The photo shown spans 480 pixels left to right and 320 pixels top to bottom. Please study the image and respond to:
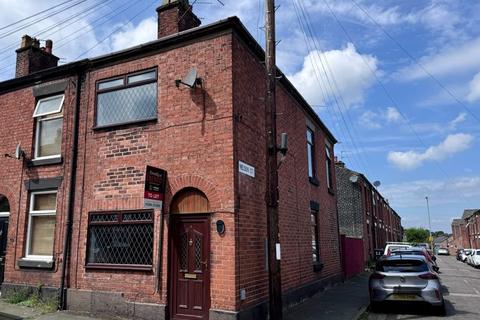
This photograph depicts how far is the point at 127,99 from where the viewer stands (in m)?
10.4

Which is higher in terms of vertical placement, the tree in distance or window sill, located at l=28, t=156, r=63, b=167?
window sill, located at l=28, t=156, r=63, b=167

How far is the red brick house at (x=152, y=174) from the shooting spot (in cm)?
866

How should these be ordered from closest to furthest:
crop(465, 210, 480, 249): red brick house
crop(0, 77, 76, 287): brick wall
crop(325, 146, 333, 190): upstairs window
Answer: crop(0, 77, 76, 287): brick wall
crop(325, 146, 333, 190): upstairs window
crop(465, 210, 480, 249): red brick house

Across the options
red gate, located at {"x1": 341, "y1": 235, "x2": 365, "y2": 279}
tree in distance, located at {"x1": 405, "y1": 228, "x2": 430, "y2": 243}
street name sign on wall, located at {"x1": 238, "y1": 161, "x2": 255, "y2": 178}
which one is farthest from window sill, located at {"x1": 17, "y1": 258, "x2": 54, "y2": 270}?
tree in distance, located at {"x1": 405, "y1": 228, "x2": 430, "y2": 243}

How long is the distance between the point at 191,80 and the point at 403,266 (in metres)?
7.10

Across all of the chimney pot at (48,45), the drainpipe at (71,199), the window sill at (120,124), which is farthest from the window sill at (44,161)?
the chimney pot at (48,45)

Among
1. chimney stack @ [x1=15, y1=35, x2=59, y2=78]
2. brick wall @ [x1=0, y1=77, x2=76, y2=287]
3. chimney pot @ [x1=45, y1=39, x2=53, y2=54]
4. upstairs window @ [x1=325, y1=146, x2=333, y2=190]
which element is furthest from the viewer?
upstairs window @ [x1=325, y1=146, x2=333, y2=190]

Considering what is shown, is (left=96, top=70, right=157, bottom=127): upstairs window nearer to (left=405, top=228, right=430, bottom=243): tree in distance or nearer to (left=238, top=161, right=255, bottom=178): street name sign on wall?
(left=238, top=161, right=255, bottom=178): street name sign on wall

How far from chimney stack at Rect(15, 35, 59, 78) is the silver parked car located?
11922 mm

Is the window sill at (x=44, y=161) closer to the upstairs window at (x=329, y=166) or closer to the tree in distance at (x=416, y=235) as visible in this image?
the upstairs window at (x=329, y=166)

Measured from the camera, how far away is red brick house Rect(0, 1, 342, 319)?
8664 millimetres

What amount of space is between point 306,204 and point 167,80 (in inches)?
260

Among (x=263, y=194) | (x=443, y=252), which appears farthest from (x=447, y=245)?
(x=263, y=194)

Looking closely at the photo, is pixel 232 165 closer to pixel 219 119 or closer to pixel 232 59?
pixel 219 119
